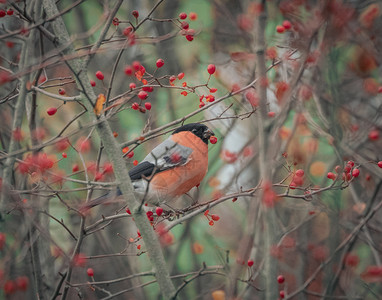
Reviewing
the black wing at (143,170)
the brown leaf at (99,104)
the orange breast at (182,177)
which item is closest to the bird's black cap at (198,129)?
the orange breast at (182,177)

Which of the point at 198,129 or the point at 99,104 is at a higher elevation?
the point at 198,129

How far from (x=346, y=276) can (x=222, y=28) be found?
3563 mm

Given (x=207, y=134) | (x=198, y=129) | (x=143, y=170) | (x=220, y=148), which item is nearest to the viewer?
(x=143, y=170)

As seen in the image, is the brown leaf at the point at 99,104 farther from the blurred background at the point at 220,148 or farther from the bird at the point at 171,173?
the bird at the point at 171,173

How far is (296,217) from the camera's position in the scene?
438 centimetres

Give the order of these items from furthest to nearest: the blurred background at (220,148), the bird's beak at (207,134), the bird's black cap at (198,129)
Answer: the bird's black cap at (198,129) → the bird's beak at (207,134) → the blurred background at (220,148)

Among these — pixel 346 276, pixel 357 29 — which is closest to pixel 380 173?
pixel 346 276

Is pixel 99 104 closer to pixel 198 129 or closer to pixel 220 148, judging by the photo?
pixel 198 129

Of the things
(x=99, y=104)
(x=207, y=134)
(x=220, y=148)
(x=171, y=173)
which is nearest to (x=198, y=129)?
(x=207, y=134)

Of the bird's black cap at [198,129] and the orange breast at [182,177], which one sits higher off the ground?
the bird's black cap at [198,129]

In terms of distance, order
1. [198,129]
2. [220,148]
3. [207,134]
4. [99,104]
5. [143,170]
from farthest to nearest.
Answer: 1. [220,148]
2. [198,129]
3. [207,134]
4. [143,170]
5. [99,104]

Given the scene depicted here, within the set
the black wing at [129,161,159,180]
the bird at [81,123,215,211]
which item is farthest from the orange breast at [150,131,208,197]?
the black wing at [129,161,159,180]

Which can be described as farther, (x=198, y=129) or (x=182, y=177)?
(x=198, y=129)

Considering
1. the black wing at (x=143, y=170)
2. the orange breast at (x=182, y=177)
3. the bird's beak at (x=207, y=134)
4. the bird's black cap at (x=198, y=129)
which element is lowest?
the orange breast at (x=182, y=177)
